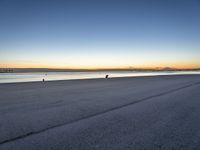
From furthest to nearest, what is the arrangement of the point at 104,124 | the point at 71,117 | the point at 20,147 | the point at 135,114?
1. the point at 135,114
2. the point at 71,117
3. the point at 104,124
4. the point at 20,147

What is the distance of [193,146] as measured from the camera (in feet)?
9.52

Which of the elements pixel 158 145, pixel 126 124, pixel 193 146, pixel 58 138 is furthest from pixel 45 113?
pixel 193 146

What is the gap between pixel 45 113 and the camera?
5082mm

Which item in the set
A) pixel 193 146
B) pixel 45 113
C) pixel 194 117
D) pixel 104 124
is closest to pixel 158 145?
pixel 193 146

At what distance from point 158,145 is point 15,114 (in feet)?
13.4

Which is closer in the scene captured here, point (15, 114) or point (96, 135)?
point (96, 135)

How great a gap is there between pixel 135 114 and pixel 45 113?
9.05ft

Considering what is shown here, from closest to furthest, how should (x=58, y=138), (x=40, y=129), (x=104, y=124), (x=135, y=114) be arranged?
(x=58, y=138), (x=40, y=129), (x=104, y=124), (x=135, y=114)

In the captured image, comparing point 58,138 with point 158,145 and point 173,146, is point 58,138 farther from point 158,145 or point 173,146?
point 173,146

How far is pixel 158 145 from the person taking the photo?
9.66 feet

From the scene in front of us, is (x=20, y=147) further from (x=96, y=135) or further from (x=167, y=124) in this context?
(x=167, y=124)

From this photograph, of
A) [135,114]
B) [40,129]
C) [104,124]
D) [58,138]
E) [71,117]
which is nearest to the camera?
[58,138]

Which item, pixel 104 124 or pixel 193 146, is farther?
pixel 104 124

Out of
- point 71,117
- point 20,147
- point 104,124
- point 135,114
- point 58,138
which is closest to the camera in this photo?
point 20,147
